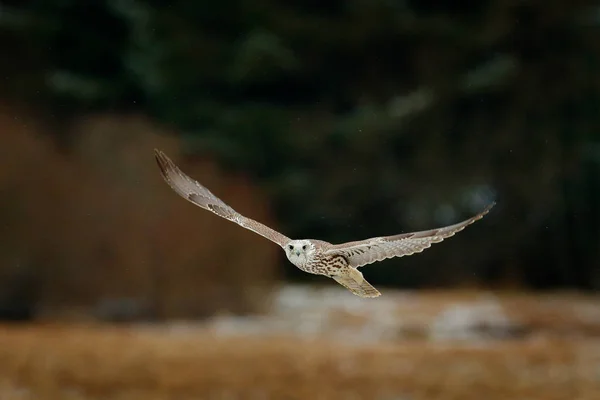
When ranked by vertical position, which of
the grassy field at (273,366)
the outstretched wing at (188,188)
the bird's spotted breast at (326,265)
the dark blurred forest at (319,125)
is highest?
the dark blurred forest at (319,125)

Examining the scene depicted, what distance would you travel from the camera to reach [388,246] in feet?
→ 3.35

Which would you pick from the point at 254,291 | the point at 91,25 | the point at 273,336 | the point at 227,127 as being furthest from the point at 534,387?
the point at 91,25

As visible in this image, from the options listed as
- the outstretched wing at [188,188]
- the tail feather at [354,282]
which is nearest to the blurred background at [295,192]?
the outstretched wing at [188,188]

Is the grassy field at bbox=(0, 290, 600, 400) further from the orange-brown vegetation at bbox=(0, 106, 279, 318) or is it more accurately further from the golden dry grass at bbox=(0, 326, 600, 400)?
the orange-brown vegetation at bbox=(0, 106, 279, 318)

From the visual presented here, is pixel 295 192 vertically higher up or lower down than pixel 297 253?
higher up

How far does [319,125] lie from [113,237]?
2.41 meters

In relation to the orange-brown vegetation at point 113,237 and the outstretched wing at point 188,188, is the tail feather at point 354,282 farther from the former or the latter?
the orange-brown vegetation at point 113,237

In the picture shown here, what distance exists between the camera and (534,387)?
455cm

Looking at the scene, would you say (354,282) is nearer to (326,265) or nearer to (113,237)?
(326,265)

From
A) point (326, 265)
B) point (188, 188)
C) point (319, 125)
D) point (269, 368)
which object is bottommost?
point (326, 265)

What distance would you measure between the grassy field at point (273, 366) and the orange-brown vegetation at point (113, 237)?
0.27 meters

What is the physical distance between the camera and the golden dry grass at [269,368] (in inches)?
173

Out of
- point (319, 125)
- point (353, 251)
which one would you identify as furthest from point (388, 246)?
point (319, 125)

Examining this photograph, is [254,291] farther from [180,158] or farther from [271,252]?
[180,158]
